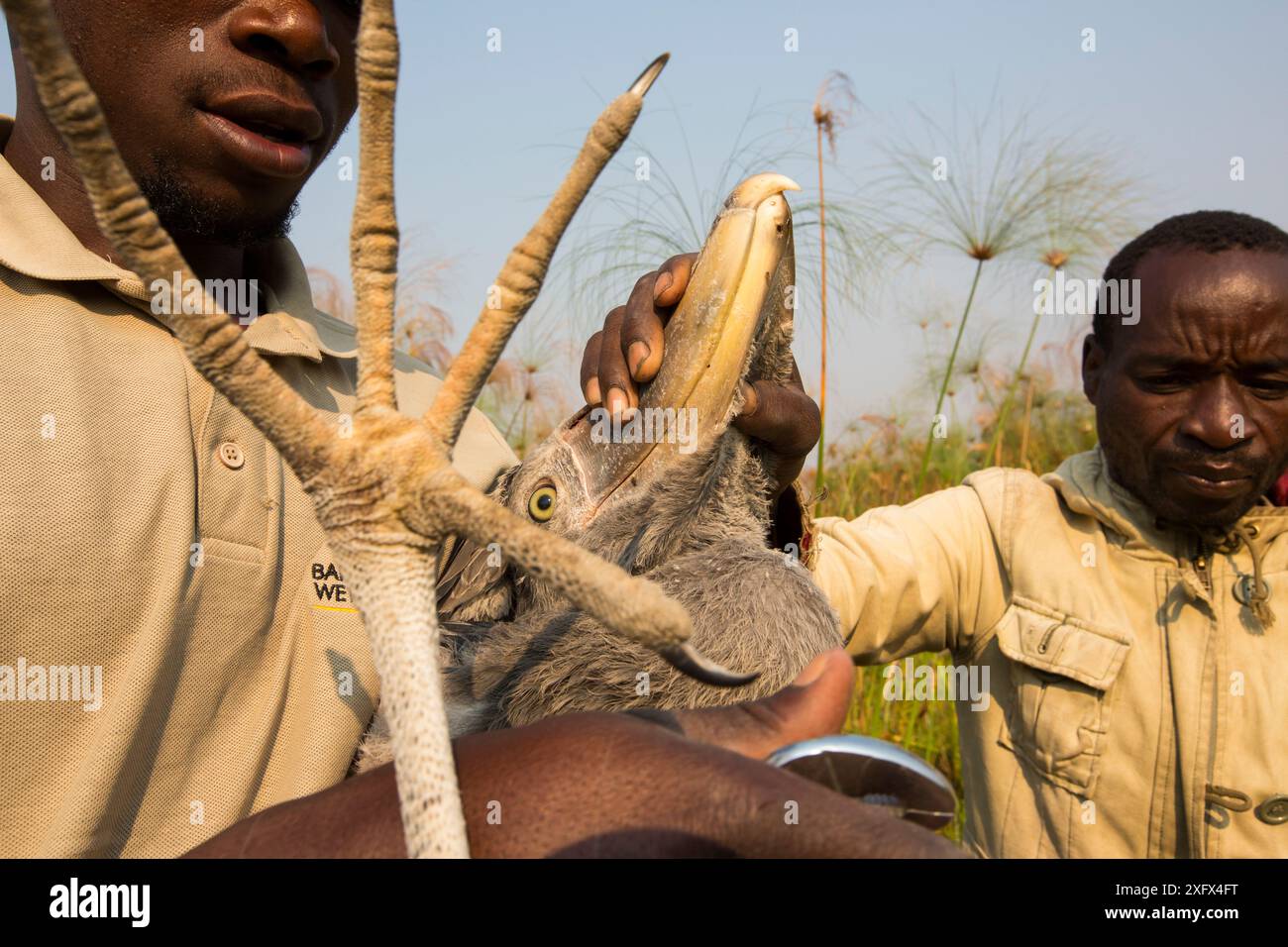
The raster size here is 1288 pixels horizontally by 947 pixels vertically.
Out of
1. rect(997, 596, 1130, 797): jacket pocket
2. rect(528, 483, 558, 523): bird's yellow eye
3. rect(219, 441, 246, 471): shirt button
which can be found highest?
rect(219, 441, 246, 471): shirt button

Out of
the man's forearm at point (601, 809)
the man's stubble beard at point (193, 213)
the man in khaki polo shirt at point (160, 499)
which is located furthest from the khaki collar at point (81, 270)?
the man's forearm at point (601, 809)

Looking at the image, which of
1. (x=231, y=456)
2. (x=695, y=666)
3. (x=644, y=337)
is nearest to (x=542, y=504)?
(x=644, y=337)

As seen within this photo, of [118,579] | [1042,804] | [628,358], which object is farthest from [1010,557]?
[118,579]

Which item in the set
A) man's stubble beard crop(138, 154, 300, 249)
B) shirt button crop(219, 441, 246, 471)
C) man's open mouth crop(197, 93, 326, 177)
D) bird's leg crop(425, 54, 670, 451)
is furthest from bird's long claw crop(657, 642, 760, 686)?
man's stubble beard crop(138, 154, 300, 249)

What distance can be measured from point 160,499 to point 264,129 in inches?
33.1

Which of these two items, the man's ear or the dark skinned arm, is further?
the man's ear

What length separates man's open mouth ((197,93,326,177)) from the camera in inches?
86.7

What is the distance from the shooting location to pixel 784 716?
4.25 feet

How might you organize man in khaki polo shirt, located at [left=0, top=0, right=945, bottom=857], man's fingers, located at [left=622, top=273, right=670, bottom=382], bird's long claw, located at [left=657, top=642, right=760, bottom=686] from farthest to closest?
man's fingers, located at [left=622, top=273, right=670, bottom=382] → man in khaki polo shirt, located at [left=0, top=0, right=945, bottom=857] → bird's long claw, located at [left=657, top=642, right=760, bottom=686]

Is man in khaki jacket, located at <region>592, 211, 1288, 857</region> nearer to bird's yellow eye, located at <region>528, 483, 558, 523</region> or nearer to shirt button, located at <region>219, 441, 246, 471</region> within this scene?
bird's yellow eye, located at <region>528, 483, 558, 523</region>

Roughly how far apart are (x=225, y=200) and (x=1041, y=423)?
227 inches

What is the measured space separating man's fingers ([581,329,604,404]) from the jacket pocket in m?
2.12

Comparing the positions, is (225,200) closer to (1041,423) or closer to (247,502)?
(247,502)

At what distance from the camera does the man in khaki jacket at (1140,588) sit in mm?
3436
